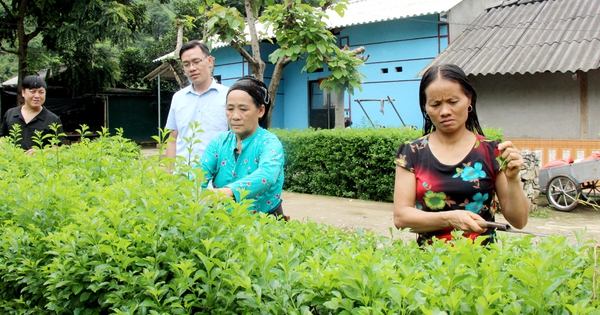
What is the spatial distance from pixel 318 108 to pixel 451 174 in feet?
50.4

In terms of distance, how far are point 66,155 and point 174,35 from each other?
23.0 meters

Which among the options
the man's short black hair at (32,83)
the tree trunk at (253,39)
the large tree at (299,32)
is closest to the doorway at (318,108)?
the tree trunk at (253,39)

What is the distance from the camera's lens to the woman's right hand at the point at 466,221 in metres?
2.11

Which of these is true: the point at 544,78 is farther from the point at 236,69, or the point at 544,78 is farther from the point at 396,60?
the point at 236,69

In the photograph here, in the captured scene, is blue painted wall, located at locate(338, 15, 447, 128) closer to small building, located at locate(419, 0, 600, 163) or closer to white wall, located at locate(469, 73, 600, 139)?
small building, located at locate(419, 0, 600, 163)

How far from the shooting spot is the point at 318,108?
1761 cm

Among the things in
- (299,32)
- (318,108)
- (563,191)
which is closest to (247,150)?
(299,32)

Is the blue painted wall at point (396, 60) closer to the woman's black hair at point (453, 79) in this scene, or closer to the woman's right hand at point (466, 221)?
the woman's black hair at point (453, 79)

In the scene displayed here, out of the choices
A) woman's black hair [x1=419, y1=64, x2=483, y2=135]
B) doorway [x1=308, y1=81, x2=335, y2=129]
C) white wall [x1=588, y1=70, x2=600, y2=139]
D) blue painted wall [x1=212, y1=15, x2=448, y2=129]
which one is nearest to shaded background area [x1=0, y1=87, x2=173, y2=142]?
doorway [x1=308, y1=81, x2=335, y2=129]

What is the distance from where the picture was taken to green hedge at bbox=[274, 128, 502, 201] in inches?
366

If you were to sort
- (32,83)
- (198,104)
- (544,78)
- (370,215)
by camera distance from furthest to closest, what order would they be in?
Result: (544,78)
(370,215)
(32,83)
(198,104)

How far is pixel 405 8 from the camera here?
14.3 m

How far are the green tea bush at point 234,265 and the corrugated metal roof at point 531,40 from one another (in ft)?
31.1

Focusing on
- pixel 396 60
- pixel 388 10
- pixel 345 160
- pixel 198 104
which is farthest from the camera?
pixel 388 10
